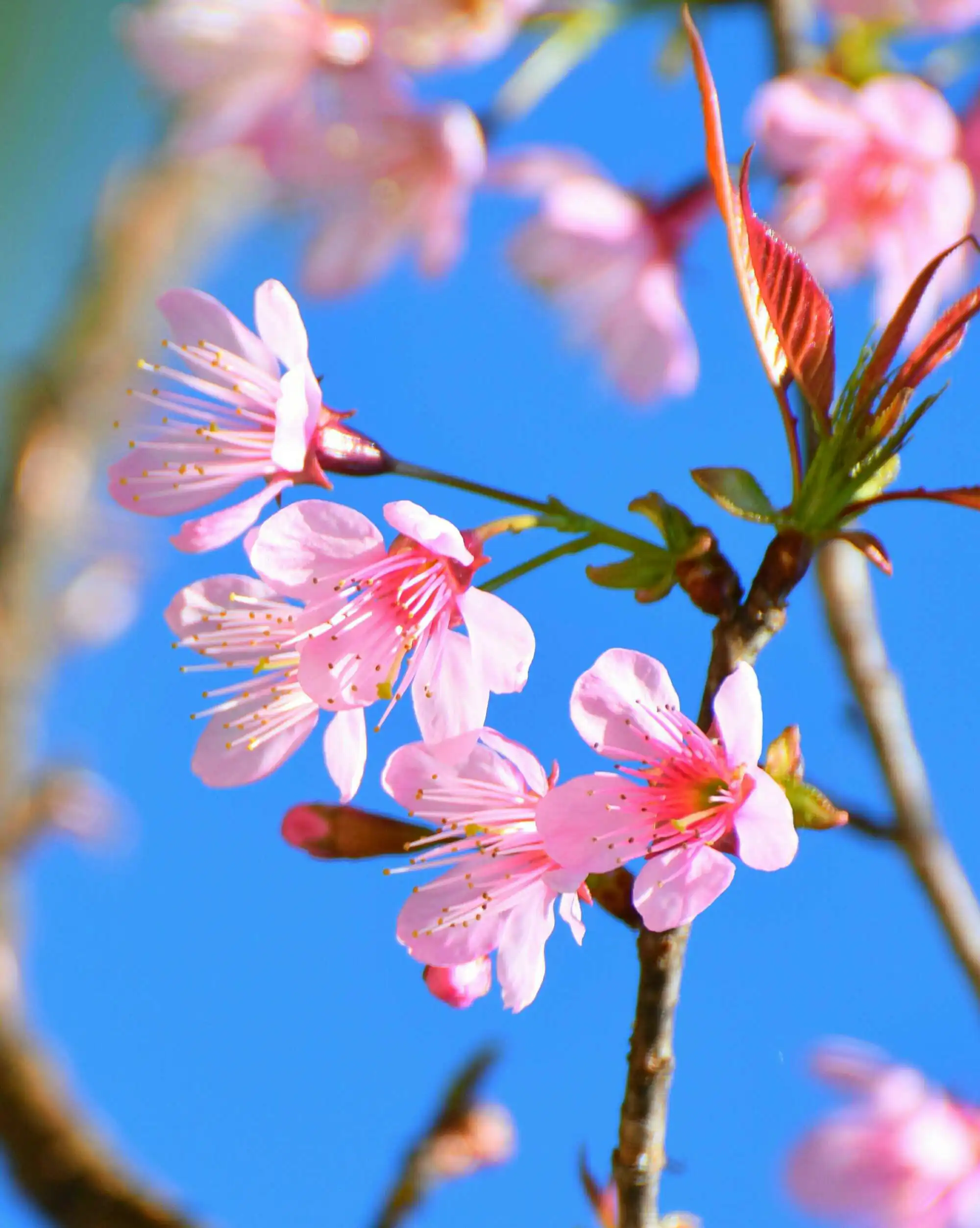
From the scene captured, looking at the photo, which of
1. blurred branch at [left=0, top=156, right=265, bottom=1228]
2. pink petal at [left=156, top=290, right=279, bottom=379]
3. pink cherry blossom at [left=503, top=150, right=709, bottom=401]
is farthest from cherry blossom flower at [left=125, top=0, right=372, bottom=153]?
pink petal at [left=156, top=290, right=279, bottom=379]

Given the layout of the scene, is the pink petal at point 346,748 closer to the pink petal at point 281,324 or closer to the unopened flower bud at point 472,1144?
the pink petal at point 281,324

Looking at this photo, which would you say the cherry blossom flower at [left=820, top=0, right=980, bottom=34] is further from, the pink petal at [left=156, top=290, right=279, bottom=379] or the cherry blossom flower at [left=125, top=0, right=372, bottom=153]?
the pink petal at [left=156, top=290, right=279, bottom=379]

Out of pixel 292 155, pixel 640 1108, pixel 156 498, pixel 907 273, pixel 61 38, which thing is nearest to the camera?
pixel 640 1108

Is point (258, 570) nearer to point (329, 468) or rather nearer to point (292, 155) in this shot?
point (329, 468)

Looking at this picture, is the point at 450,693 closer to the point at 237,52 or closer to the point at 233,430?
the point at 233,430

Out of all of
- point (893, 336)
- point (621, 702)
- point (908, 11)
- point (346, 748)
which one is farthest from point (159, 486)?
point (908, 11)

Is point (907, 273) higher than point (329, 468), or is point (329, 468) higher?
point (907, 273)

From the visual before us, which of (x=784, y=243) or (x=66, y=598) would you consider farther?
(x=66, y=598)

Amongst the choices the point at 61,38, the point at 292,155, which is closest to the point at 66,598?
the point at 292,155
